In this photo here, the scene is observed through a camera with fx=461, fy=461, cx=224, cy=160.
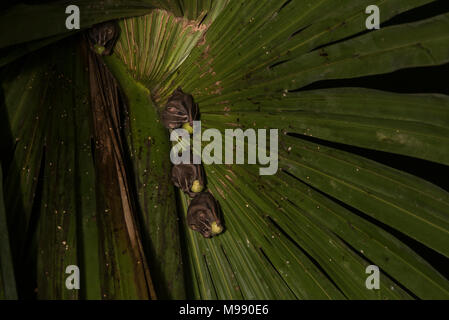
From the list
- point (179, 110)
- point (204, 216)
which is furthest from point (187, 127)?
point (204, 216)

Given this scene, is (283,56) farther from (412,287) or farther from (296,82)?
(412,287)

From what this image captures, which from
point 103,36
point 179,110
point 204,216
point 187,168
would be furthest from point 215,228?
point 103,36

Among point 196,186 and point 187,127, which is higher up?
point 187,127

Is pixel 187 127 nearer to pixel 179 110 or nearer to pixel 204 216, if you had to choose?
pixel 179 110

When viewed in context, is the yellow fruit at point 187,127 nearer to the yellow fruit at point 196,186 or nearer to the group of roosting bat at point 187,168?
the group of roosting bat at point 187,168

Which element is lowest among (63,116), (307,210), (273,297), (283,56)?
(273,297)

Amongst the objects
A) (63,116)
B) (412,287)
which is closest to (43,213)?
(63,116)

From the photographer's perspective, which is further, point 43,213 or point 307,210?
point 307,210

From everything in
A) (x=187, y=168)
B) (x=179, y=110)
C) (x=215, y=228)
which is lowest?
(x=215, y=228)

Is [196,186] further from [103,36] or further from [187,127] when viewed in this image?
[103,36]
